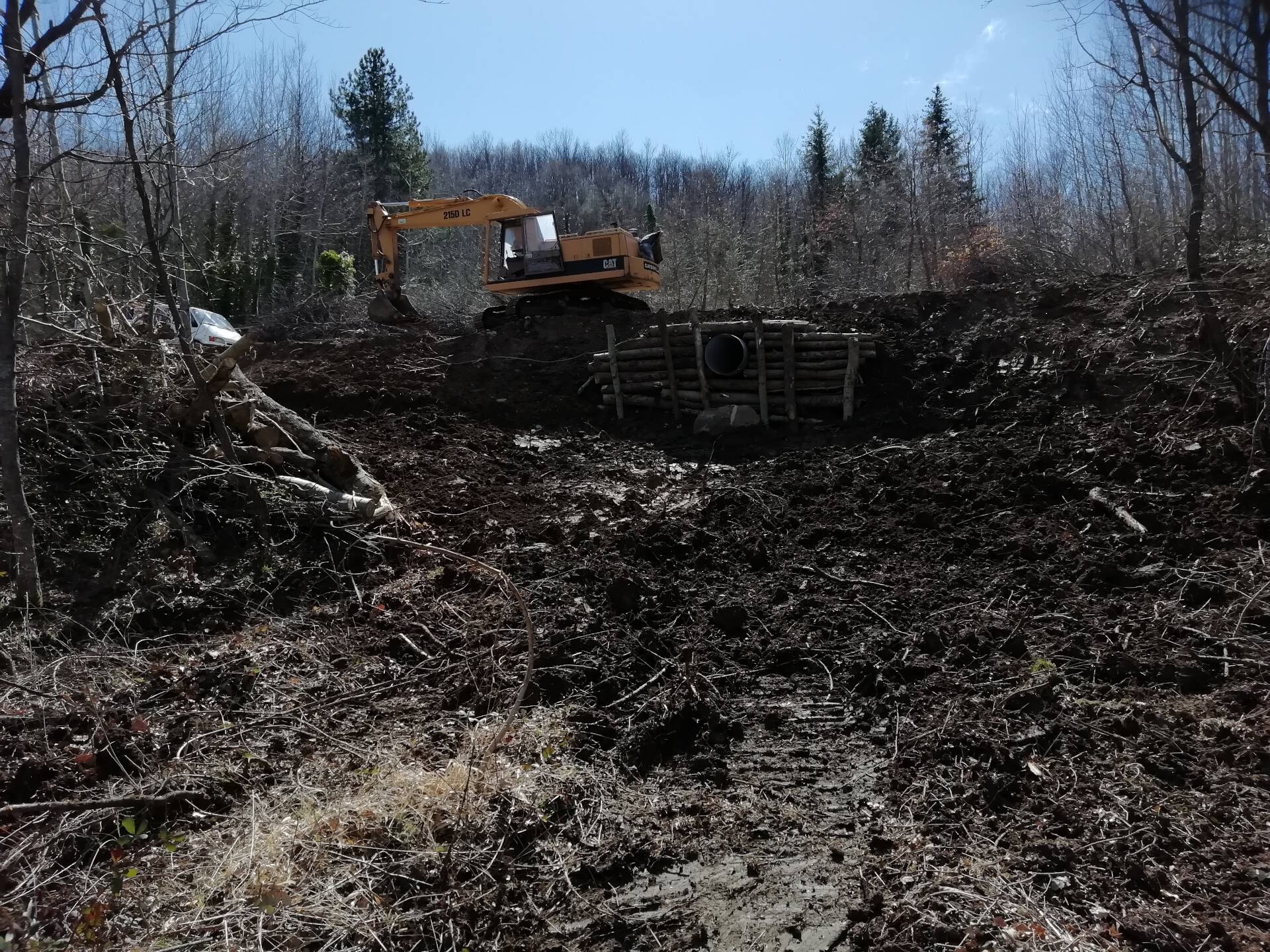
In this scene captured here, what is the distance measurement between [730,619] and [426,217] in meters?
12.1

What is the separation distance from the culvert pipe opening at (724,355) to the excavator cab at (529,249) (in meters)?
4.86

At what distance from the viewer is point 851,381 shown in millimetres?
10391

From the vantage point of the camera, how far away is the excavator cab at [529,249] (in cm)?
1485

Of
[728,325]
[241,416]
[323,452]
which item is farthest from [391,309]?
[241,416]

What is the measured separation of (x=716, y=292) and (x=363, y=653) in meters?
28.7

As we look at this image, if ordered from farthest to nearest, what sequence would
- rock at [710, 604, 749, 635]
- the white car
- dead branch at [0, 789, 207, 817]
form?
the white car < rock at [710, 604, 749, 635] < dead branch at [0, 789, 207, 817]

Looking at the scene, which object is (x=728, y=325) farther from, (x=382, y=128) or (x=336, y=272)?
(x=382, y=128)

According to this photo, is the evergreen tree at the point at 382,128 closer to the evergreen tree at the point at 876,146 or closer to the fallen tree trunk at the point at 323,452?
the evergreen tree at the point at 876,146

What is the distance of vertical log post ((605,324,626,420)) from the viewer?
11406 mm

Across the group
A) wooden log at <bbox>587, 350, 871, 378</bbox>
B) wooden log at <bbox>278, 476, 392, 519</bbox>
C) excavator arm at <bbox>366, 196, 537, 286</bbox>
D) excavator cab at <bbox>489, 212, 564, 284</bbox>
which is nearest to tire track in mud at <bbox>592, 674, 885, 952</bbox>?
wooden log at <bbox>278, 476, 392, 519</bbox>

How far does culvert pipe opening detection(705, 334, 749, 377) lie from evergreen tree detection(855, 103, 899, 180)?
27.7 meters

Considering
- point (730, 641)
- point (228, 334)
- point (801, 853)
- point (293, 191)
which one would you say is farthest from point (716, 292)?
point (801, 853)

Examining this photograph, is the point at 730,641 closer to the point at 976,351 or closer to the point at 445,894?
the point at 445,894

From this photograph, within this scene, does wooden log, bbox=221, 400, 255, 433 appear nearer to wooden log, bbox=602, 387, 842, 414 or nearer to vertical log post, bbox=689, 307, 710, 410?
wooden log, bbox=602, 387, 842, 414
